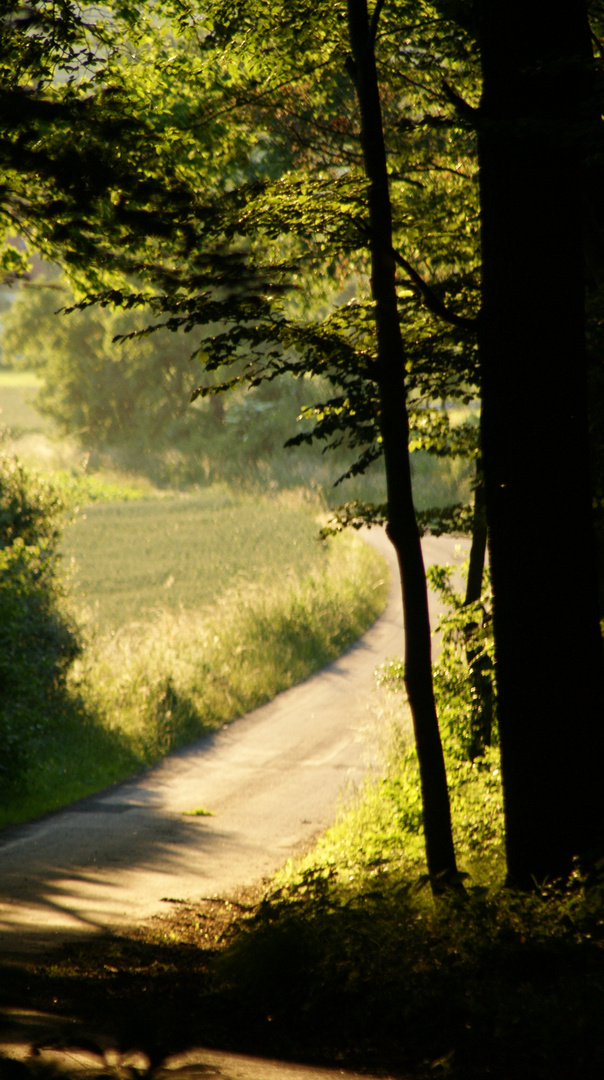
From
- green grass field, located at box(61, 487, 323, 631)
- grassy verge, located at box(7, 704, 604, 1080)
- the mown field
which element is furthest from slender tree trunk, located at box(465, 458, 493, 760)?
green grass field, located at box(61, 487, 323, 631)

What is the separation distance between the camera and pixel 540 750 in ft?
19.5

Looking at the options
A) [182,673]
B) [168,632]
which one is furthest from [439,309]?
[168,632]

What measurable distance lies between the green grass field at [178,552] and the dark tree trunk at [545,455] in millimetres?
16105

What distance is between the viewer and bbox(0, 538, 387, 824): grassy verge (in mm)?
15438

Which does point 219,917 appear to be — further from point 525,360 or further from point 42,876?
point 525,360

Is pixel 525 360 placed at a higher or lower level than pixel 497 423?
higher

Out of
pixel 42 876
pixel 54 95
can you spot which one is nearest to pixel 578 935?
pixel 42 876

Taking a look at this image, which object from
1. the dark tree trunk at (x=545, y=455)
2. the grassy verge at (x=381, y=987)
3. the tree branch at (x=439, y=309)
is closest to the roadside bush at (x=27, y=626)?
the grassy verge at (x=381, y=987)

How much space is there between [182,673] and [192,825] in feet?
20.8

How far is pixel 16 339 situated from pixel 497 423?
65.6 meters

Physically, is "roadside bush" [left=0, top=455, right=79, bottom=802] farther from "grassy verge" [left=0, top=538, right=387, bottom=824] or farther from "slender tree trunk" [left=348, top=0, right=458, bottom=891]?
"slender tree trunk" [left=348, top=0, right=458, bottom=891]

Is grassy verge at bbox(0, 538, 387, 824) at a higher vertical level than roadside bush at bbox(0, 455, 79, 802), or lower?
lower

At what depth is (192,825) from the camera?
42.2ft

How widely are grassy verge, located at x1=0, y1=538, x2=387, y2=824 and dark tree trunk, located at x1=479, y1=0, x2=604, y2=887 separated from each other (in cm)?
909
